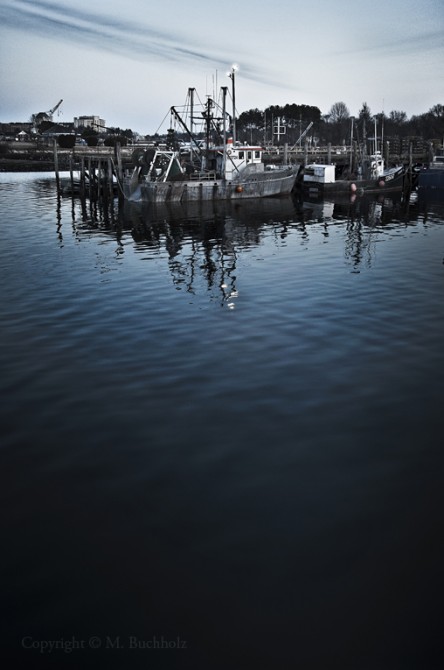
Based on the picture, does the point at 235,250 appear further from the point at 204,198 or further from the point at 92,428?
the point at 204,198

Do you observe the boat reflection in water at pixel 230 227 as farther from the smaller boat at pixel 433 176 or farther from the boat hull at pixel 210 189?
the smaller boat at pixel 433 176

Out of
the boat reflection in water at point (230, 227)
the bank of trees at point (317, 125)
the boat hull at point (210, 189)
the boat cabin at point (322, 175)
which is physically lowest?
the boat reflection in water at point (230, 227)

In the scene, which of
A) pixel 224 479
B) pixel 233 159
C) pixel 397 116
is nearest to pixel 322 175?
pixel 233 159

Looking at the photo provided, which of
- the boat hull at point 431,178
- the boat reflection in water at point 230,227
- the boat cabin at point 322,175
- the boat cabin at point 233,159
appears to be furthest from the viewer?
the boat hull at point 431,178

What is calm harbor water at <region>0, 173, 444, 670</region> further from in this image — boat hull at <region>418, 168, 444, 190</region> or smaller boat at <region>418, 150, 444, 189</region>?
smaller boat at <region>418, 150, 444, 189</region>

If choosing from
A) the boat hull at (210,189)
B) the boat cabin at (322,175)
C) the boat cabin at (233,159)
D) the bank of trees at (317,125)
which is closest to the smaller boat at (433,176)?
the boat cabin at (322,175)

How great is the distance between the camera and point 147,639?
4.99 meters

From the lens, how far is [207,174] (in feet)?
157

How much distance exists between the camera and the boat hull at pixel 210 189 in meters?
45.3

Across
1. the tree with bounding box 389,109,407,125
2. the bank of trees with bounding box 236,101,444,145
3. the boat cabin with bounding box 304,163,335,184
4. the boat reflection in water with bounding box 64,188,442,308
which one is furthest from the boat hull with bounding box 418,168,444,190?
the tree with bounding box 389,109,407,125

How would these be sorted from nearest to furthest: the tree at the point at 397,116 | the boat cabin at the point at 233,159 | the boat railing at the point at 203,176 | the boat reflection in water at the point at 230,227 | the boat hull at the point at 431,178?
the boat reflection in water at the point at 230,227
the boat railing at the point at 203,176
the boat cabin at the point at 233,159
the boat hull at the point at 431,178
the tree at the point at 397,116

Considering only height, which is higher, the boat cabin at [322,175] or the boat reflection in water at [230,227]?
the boat cabin at [322,175]

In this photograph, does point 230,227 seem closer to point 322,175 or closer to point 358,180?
point 322,175

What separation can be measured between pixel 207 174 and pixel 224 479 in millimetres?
43763
